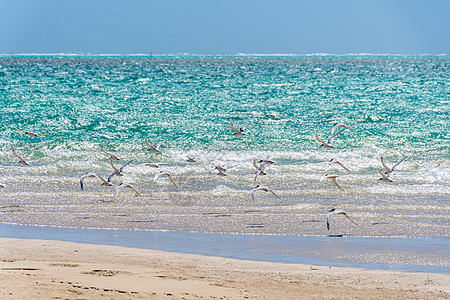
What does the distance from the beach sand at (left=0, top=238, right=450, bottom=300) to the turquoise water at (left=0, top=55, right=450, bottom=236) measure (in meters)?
2.58


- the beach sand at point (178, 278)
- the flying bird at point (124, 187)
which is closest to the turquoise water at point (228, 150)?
the flying bird at point (124, 187)

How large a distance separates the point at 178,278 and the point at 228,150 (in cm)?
1440

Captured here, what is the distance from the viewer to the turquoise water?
13.3 meters

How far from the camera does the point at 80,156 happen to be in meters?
19.8

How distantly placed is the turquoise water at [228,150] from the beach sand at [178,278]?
102 inches

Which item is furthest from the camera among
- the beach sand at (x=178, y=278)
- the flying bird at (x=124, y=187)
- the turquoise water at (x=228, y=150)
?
the flying bird at (x=124, y=187)

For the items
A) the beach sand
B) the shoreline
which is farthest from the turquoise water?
the beach sand

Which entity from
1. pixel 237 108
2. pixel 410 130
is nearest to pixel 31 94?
pixel 237 108

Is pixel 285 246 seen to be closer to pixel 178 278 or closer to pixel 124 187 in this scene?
pixel 178 278

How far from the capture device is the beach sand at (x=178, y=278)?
680 cm

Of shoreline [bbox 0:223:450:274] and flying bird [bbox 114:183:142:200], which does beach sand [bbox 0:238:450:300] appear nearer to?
shoreline [bbox 0:223:450:274]

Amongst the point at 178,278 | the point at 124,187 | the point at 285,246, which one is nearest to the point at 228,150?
the point at 124,187

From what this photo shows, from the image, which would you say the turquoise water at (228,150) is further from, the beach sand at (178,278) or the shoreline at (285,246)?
the beach sand at (178,278)

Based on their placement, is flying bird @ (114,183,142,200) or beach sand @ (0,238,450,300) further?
flying bird @ (114,183,142,200)
